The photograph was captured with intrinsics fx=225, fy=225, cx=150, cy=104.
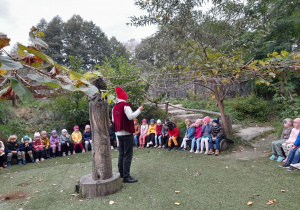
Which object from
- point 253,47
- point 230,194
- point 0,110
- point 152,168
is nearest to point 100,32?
point 0,110

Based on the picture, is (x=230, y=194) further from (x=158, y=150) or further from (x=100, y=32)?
(x=100, y=32)

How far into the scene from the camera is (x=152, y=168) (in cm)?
505

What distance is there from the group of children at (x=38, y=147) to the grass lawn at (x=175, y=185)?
0.66 metres

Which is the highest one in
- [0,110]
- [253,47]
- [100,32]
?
[100,32]

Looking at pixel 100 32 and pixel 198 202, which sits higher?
pixel 100 32

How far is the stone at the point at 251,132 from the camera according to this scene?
674cm

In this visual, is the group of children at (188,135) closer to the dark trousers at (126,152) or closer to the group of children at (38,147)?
the group of children at (38,147)

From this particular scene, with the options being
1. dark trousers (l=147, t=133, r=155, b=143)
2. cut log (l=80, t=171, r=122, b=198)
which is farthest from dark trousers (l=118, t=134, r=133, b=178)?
dark trousers (l=147, t=133, r=155, b=143)

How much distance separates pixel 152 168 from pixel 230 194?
1.99 m

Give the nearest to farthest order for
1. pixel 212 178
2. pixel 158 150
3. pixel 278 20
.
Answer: pixel 212 178, pixel 158 150, pixel 278 20

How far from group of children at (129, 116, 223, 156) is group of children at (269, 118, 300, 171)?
1441 mm

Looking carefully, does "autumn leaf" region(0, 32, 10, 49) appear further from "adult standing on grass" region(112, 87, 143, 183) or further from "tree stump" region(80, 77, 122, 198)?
"adult standing on grass" region(112, 87, 143, 183)

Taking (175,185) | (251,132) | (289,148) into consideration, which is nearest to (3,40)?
(175,185)

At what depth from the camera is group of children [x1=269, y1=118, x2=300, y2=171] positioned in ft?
14.5
